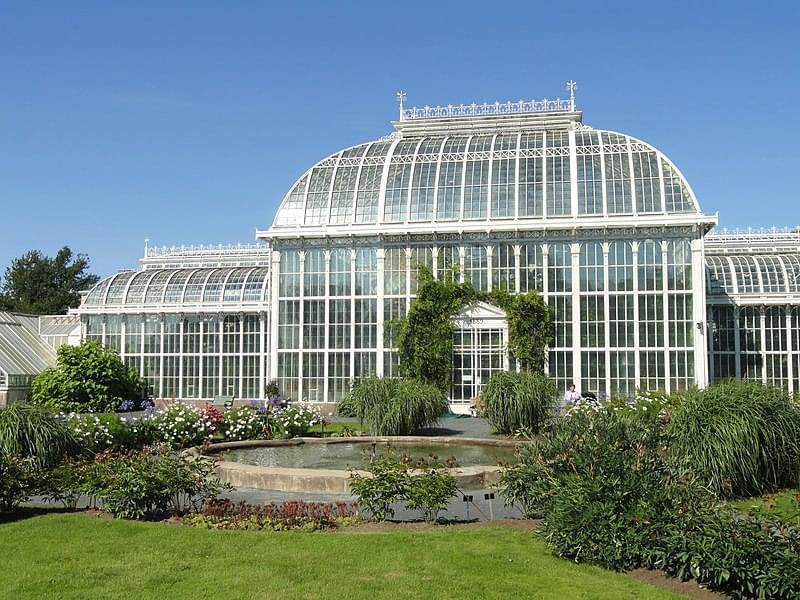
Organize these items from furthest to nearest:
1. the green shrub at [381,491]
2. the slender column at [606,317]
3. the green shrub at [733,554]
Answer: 1. the slender column at [606,317]
2. the green shrub at [381,491]
3. the green shrub at [733,554]

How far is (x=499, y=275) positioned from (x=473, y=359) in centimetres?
447

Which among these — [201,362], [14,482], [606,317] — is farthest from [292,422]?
[201,362]

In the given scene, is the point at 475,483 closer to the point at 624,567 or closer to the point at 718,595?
the point at 624,567

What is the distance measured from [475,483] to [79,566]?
8.63 m

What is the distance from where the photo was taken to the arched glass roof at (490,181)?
1597 inches

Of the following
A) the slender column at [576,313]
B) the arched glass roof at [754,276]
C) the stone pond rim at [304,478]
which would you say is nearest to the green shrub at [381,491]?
the stone pond rim at [304,478]

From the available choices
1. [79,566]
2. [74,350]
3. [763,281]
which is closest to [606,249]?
[763,281]

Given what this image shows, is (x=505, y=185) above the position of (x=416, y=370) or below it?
above

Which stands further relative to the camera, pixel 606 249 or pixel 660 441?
pixel 606 249

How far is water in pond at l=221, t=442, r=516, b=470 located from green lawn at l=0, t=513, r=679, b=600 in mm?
7951

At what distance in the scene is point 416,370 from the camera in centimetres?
4084

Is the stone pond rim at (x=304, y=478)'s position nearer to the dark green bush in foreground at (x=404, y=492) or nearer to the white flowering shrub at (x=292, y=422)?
the dark green bush in foreground at (x=404, y=492)

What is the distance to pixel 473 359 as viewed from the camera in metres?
41.3

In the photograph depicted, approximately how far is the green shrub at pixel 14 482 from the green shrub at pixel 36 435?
10.2ft
